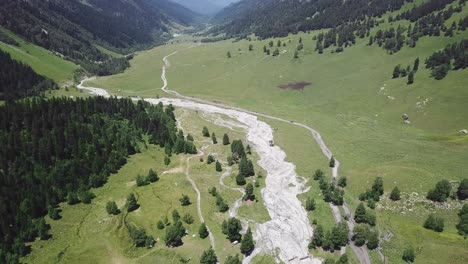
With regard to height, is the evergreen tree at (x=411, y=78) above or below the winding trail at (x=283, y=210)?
above

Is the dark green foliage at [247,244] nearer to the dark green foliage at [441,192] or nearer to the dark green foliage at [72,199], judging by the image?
the dark green foliage at [441,192]

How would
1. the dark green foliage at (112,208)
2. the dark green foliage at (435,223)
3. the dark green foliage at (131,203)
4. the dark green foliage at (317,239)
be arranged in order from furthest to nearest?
1. the dark green foliage at (131,203)
2. the dark green foliage at (112,208)
3. the dark green foliage at (435,223)
4. the dark green foliage at (317,239)

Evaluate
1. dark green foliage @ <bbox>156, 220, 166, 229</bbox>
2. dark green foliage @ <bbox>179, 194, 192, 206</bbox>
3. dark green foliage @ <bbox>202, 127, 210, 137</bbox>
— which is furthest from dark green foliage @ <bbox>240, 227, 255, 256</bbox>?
dark green foliage @ <bbox>202, 127, 210, 137</bbox>

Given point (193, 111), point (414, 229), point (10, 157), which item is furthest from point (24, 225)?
point (193, 111)

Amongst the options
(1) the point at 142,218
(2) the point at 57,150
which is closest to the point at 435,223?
(1) the point at 142,218

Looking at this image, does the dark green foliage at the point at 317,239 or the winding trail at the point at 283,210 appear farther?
the dark green foliage at the point at 317,239

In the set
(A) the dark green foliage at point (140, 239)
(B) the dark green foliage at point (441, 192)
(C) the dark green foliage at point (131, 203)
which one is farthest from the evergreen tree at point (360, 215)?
(C) the dark green foliage at point (131, 203)
